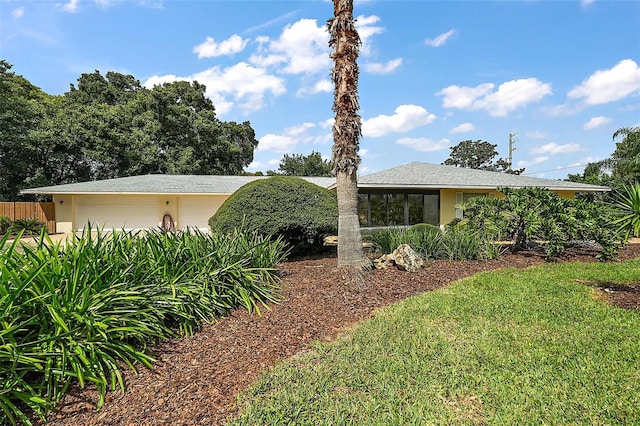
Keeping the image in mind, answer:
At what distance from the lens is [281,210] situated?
9.21 metres

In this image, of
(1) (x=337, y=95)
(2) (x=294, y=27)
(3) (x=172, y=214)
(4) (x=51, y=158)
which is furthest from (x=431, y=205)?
(4) (x=51, y=158)

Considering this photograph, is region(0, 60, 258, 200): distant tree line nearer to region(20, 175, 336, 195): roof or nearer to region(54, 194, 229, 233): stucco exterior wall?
region(20, 175, 336, 195): roof

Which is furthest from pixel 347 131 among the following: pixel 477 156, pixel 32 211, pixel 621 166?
pixel 477 156

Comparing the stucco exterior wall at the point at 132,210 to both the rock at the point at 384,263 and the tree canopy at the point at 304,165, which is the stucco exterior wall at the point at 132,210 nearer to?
the rock at the point at 384,263

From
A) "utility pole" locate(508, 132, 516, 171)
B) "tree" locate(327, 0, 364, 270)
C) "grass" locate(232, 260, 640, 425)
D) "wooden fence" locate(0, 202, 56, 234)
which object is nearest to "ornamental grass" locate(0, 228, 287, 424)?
"grass" locate(232, 260, 640, 425)

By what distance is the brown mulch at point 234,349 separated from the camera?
297 cm

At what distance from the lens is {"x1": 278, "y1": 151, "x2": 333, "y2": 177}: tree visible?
140 ft

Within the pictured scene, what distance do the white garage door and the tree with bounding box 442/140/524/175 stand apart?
40842 mm

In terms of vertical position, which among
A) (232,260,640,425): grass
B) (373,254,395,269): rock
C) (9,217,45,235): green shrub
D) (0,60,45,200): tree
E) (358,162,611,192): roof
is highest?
(0,60,45,200): tree

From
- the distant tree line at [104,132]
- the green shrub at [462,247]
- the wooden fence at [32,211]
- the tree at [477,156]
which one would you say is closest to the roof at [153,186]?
the wooden fence at [32,211]

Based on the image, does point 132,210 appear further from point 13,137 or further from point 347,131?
point 347,131

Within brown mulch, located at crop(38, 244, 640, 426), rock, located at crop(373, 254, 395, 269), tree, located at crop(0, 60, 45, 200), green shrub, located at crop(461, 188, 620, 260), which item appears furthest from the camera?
tree, located at crop(0, 60, 45, 200)

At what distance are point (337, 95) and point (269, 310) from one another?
472cm

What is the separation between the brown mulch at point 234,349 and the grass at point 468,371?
0.31 metres
